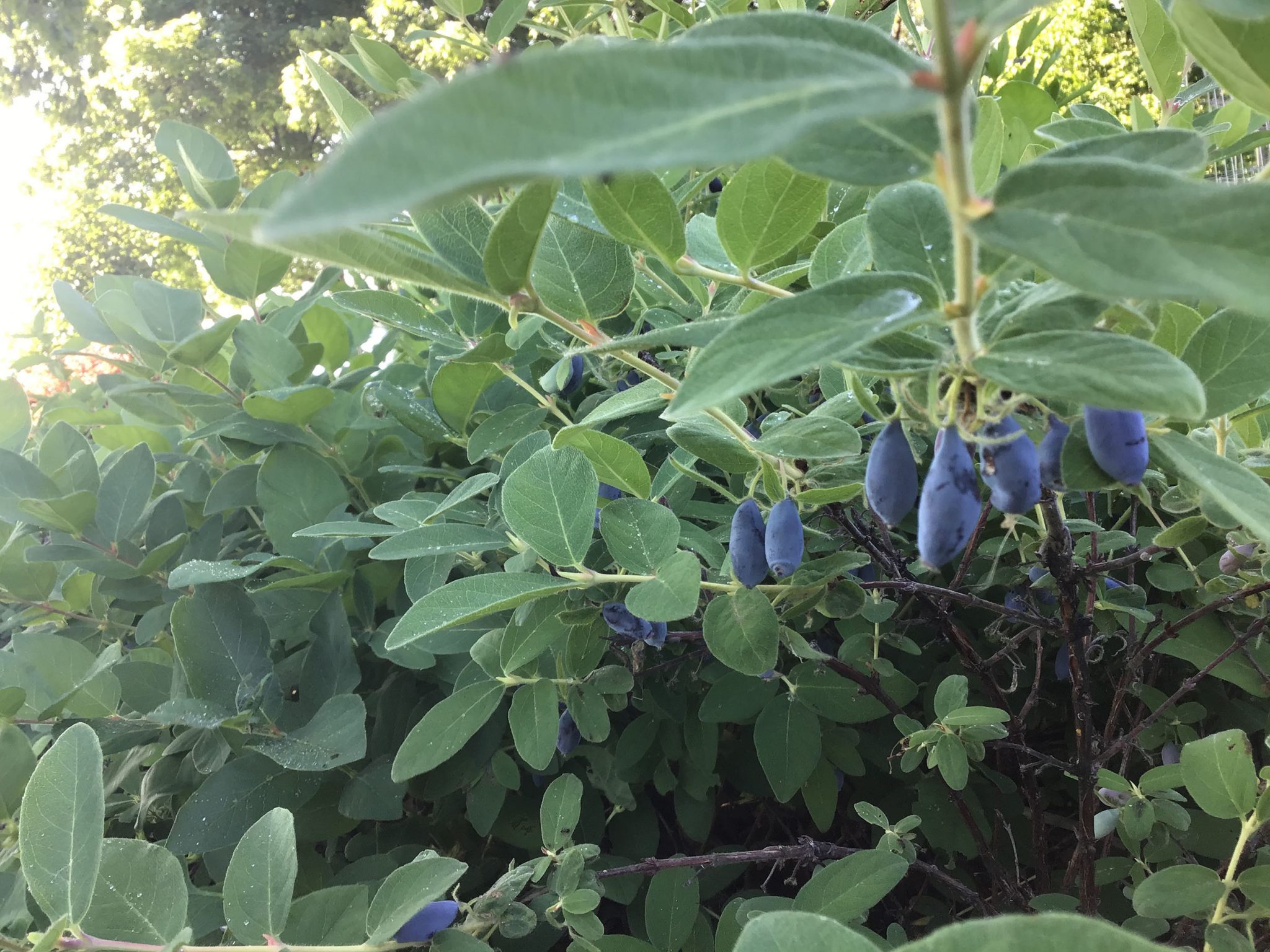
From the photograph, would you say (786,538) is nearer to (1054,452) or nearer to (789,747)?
(1054,452)

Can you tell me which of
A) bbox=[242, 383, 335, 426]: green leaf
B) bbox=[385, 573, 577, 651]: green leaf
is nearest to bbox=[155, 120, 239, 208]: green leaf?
bbox=[242, 383, 335, 426]: green leaf

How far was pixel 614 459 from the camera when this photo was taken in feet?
2.03

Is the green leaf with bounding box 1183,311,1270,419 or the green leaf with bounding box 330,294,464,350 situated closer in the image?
the green leaf with bounding box 1183,311,1270,419

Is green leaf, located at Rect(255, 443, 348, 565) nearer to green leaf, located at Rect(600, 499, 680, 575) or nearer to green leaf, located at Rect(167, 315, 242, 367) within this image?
green leaf, located at Rect(167, 315, 242, 367)

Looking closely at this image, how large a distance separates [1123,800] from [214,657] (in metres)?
0.79

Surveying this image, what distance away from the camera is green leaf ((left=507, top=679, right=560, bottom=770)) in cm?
69

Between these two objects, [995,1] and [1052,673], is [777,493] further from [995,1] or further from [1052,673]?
[1052,673]

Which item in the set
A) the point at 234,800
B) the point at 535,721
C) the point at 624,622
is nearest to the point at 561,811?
the point at 535,721

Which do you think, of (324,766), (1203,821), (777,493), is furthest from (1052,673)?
(324,766)

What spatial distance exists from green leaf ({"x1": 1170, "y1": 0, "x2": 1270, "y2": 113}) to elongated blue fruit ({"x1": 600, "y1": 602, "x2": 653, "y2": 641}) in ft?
1.54

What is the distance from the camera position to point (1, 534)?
1.08m

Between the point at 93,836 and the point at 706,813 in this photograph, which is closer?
the point at 93,836

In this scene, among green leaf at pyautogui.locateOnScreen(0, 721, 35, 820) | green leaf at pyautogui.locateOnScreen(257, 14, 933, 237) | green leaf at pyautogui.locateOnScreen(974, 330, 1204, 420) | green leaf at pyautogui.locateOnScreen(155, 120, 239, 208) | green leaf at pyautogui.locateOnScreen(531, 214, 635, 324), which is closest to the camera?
green leaf at pyautogui.locateOnScreen(257, 14, 933, 237)

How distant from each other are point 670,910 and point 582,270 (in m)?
0.55
